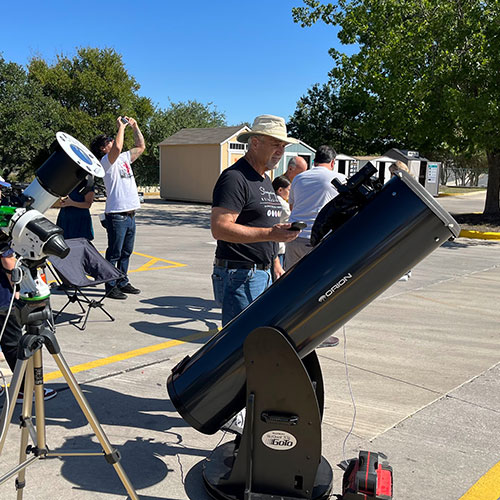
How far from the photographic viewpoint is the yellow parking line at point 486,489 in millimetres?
2688

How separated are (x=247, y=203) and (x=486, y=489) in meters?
2.03

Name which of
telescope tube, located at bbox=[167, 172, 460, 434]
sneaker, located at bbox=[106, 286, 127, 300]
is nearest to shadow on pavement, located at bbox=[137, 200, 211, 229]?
sneaker, located at bbox=[106, 286, 127, 300]

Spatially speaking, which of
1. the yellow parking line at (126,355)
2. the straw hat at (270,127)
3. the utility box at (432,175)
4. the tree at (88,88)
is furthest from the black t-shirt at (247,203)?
the utility box at (432,175)

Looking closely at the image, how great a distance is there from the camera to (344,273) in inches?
85.3

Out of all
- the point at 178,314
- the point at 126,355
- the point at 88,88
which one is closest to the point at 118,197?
the point at 178,314

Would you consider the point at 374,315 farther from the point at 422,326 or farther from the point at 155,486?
the point at 155,486

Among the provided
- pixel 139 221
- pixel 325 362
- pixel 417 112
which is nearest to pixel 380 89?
pixel 417 112

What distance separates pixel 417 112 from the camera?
14664 mm

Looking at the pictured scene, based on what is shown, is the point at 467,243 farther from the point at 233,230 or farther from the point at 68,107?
the point at 68,107

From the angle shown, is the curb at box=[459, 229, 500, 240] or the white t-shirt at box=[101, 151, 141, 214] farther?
the curb at box=[459, 229, 500, 240]

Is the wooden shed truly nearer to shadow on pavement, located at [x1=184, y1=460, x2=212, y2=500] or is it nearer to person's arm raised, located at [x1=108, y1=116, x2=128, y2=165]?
person's arm raised, located at [x1=108, y1=116, x2=128, y2=165]

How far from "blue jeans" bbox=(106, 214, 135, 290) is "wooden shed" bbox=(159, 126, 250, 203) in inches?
619

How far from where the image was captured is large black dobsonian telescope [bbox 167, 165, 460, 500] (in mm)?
2125

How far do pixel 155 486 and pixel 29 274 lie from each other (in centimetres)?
135
